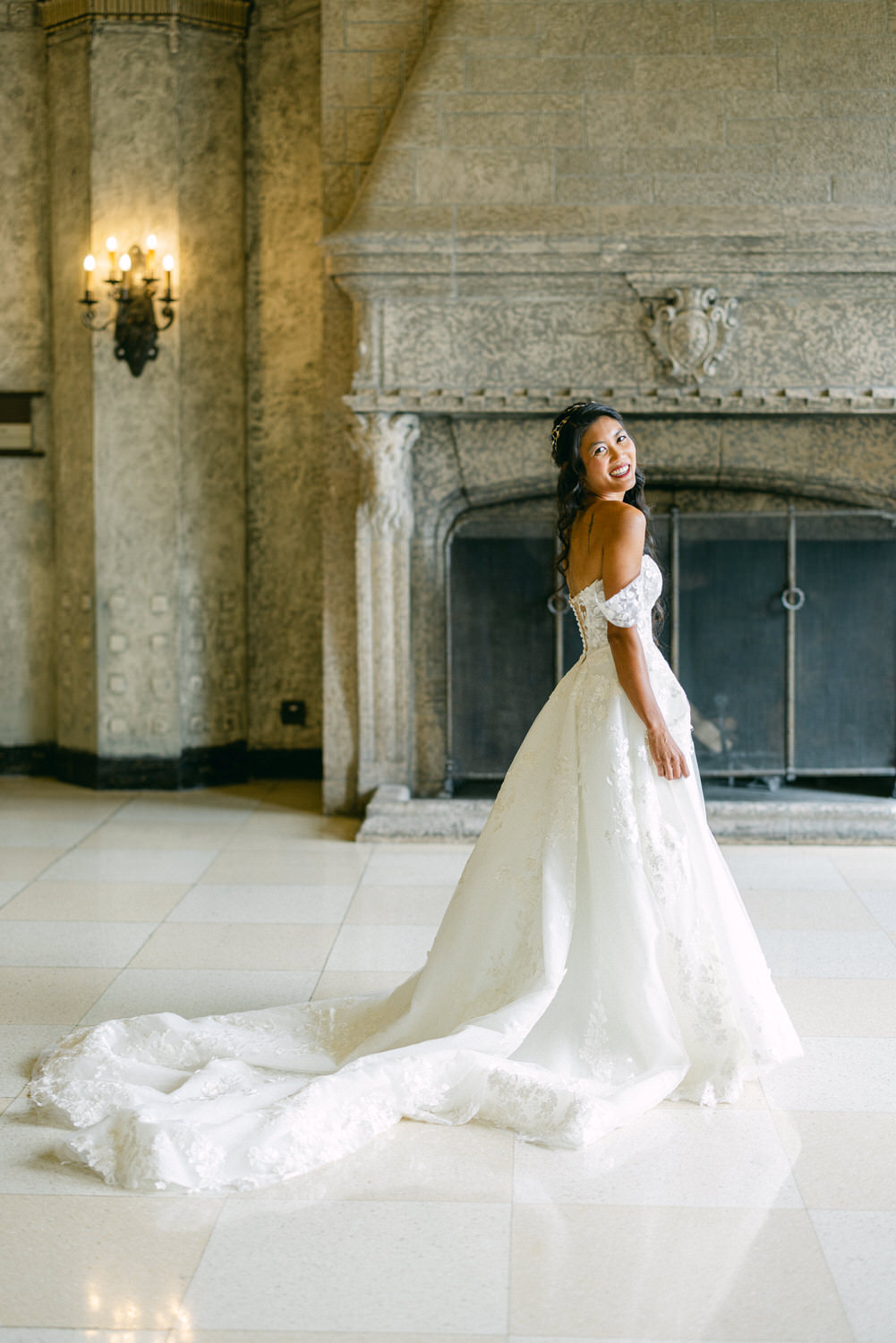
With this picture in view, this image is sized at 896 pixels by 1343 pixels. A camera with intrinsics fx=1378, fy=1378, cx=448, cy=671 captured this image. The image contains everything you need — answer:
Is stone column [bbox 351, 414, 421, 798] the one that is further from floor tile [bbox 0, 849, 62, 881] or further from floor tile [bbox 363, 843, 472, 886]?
floor tile [bbox 0, 849, 62, 881]

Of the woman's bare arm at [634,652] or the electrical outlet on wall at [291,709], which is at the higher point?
the woman's bare arm at [634,652]

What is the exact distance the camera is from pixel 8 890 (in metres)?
4.89

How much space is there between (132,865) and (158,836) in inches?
19.5

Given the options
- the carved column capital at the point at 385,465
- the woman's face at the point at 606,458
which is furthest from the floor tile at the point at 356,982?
the carved column capital at the point at 385,465

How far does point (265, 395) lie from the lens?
6.83m

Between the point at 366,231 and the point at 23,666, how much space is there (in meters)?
3.05

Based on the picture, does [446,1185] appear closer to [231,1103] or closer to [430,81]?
[231,1103]

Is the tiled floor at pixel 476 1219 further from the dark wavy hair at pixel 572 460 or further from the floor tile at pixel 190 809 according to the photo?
the floor tile at pixel 190 809

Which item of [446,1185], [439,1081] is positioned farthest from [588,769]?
[446,1185]

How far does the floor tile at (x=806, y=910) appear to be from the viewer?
14.6 ft

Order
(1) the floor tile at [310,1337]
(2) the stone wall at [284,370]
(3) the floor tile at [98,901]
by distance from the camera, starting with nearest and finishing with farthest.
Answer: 1. (1) the floor tile at [310,1337]
2. (3) the floor tile at [98,901]
3. (2) the stone wall at [284,370]

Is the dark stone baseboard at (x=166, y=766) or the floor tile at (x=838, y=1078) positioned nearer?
the floor tile at (x=838, y=1078)

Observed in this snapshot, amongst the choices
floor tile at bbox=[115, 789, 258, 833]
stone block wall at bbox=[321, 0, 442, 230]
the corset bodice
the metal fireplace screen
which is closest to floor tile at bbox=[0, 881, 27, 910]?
floor tile at bbox=[115, 789, 258, 833]

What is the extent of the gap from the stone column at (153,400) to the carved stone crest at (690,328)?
2.29 m
